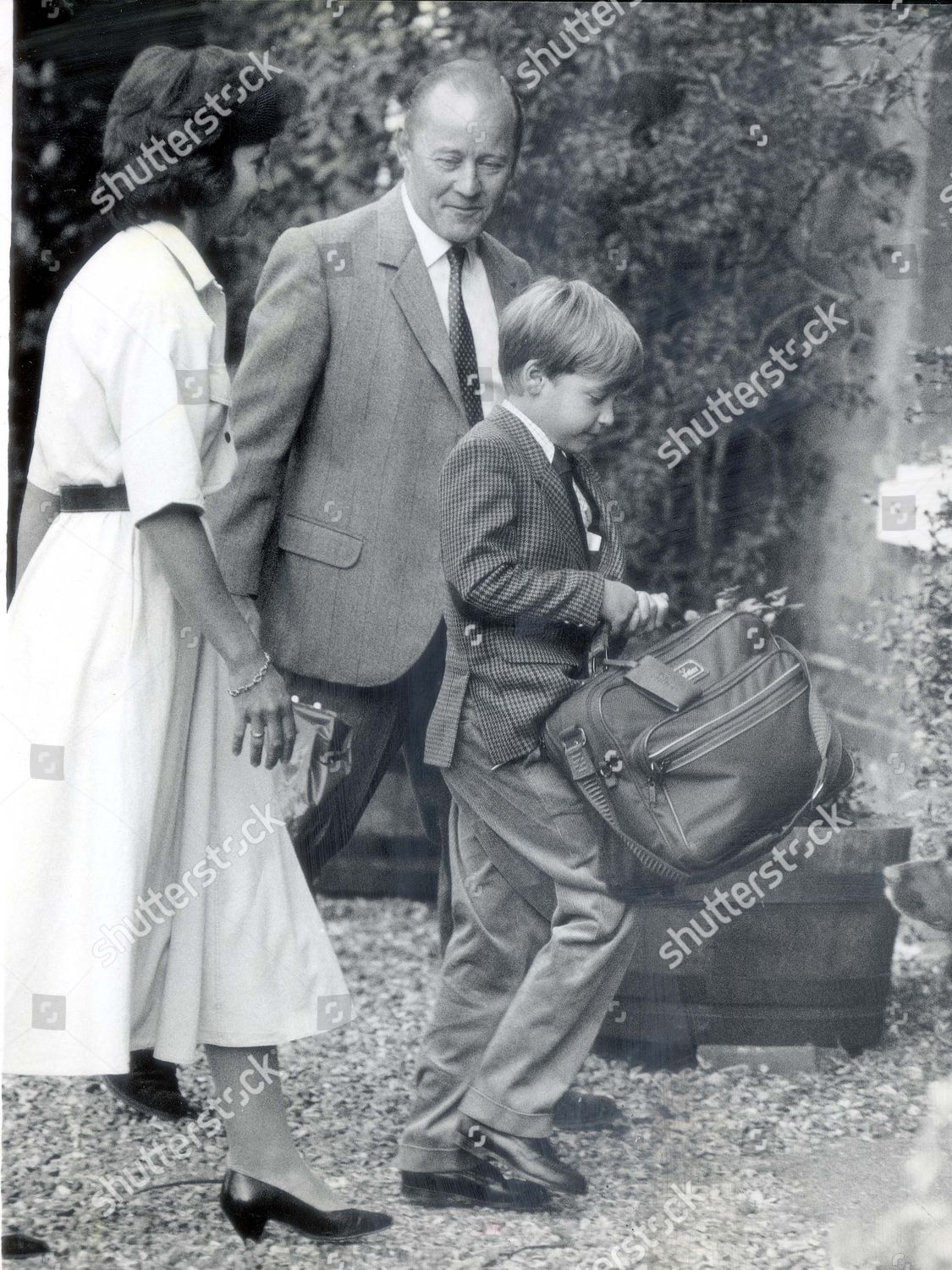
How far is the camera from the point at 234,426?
3.00 metres

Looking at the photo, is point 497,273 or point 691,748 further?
point 497,273

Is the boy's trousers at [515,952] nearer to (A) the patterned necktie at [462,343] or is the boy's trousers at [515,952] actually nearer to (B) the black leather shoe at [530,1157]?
(B) the black leather shoe at [530,1157]

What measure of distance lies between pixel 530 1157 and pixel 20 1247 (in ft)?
3.12

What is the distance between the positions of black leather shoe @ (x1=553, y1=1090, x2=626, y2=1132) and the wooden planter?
15cm

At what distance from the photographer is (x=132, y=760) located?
2.85 meters

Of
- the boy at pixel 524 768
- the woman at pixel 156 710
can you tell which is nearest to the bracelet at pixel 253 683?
the woman at pixel 156 710

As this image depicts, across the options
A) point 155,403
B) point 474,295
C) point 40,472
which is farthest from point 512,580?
point 40,472

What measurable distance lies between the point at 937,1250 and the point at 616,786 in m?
1.07

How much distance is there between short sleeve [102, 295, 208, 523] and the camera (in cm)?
277

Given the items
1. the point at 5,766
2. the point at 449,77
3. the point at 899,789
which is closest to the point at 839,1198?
the point at 899,789

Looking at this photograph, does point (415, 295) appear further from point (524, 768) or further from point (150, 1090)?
point (150, 1090)

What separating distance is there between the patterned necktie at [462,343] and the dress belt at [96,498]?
65 centimetres

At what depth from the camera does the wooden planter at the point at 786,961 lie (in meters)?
3.25

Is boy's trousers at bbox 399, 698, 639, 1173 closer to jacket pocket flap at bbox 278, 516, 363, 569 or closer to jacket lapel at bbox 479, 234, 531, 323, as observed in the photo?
jacket pocket flap at bbox 278, 516, 363, 569
